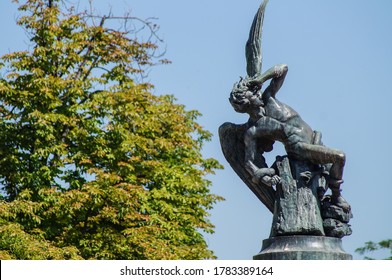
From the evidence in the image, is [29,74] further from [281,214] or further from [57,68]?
[281,214]

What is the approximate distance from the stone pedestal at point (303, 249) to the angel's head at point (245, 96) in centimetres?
→ 155

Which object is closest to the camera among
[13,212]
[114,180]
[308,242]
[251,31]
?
[308,242]

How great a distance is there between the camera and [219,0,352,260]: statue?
12.0m

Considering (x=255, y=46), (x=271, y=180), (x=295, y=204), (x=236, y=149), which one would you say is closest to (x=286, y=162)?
(x=271, y=180)

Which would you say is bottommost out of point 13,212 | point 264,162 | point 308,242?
point 308,242

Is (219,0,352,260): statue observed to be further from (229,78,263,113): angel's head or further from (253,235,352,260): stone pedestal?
(253,235,352,260): stone pedestal

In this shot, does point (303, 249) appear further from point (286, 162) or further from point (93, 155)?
point (93, 155)

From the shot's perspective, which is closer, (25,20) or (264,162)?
(264,162)

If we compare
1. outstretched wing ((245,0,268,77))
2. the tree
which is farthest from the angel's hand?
the tree

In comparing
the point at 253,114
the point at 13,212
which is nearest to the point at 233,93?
the point at 253,114

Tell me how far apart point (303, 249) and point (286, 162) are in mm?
1103

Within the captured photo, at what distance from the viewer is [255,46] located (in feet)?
40.9

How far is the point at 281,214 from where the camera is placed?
12070 mm

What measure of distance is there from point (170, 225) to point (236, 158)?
14227mm
